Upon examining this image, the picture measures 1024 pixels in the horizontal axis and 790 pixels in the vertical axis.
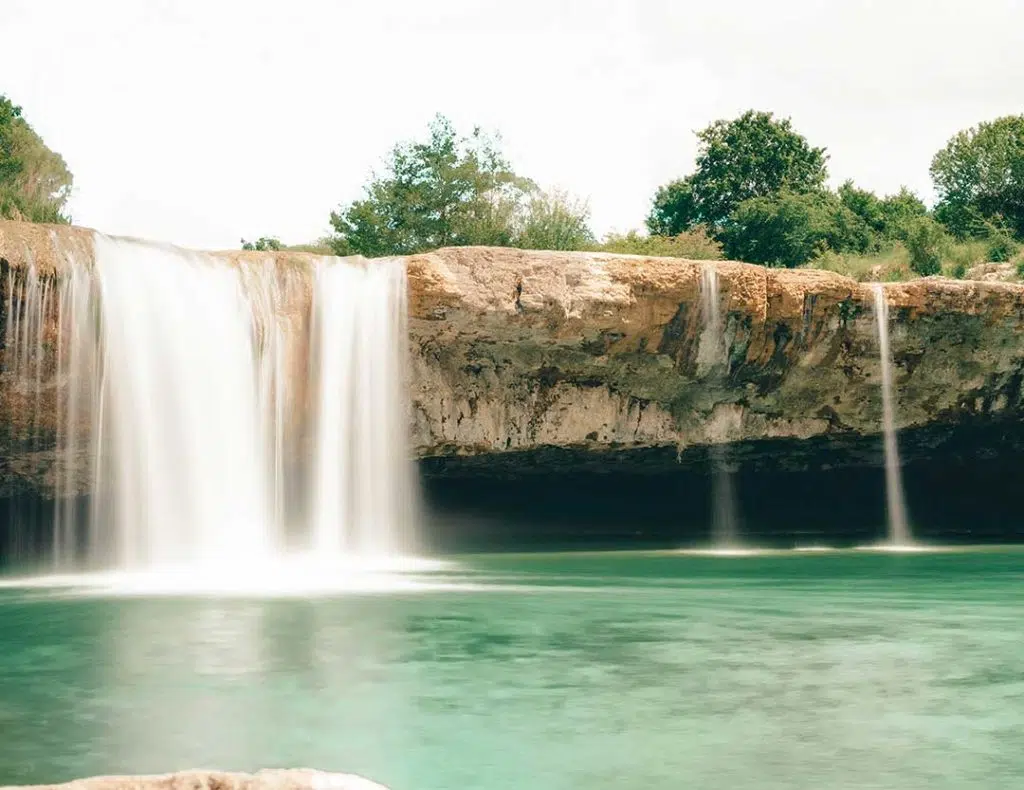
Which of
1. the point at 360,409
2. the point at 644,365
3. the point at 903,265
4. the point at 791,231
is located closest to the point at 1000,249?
the point at 903,265

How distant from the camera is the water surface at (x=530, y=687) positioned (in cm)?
705

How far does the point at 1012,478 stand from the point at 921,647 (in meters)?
18.2

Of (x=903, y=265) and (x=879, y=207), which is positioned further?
(x=879, y=207)

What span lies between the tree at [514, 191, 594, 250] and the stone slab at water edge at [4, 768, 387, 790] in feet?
109

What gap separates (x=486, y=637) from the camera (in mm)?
11547

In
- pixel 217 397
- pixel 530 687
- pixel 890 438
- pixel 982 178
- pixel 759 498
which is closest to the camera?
pixel 530 687

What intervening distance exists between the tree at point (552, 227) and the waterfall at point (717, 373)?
11921mm

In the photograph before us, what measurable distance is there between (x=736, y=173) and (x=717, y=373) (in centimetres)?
3932

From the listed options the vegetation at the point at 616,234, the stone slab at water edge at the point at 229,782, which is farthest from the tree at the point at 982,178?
the stone slab at water edge at the point at 229,782

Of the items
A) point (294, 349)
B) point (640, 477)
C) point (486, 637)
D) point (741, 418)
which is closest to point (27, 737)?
point (486, 637)

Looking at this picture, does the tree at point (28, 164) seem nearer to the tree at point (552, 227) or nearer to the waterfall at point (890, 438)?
the tree at point (552, 227)

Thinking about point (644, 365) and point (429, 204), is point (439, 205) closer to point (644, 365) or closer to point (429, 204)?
point (429, 204)

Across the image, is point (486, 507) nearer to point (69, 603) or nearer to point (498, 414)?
point (498, 414)

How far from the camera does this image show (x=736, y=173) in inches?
2408
